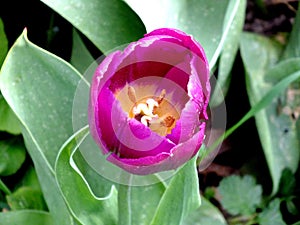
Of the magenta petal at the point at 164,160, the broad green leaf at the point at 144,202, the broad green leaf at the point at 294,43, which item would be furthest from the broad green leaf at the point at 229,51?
the magenta petal at the point at 164,160

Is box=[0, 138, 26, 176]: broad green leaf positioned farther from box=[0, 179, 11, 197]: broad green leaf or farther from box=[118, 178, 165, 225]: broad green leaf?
box=[118, 178, 165, 225]: broad green leaf

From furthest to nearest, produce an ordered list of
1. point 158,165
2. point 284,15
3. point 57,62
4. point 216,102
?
point 284,15 < point 216,102 < point 57,62 < point 158,165

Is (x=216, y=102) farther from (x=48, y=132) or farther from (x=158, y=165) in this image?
(x=158, y=165)

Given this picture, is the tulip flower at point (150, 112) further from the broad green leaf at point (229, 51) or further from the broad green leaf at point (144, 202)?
the broad green leaf at point (229, 51)

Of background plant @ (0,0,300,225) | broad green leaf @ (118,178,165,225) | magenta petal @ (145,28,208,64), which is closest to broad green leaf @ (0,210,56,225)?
background plant @ (0,0,300,225)

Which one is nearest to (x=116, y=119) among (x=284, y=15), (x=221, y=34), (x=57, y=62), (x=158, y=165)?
(x=158, y=165)

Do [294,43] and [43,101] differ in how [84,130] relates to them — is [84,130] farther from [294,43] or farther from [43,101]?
[294,43]

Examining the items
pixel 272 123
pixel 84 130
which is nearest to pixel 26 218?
pixel 84 130
